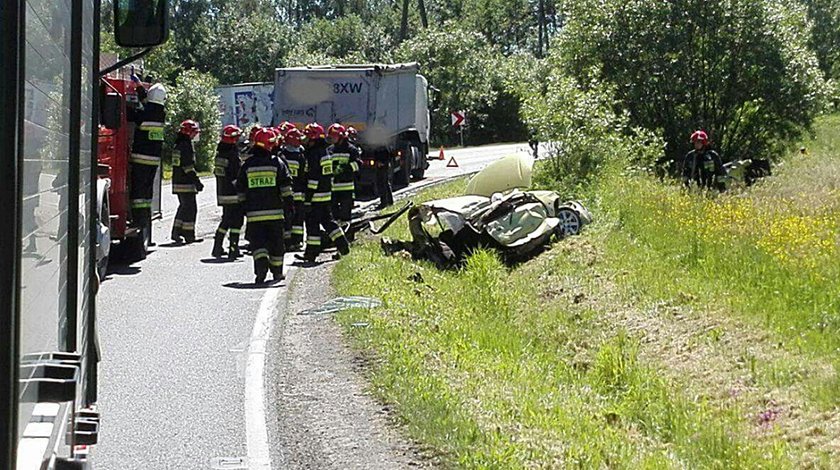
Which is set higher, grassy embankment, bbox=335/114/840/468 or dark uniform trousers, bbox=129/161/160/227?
dark uniform trousers, bbox=129/161/160/227

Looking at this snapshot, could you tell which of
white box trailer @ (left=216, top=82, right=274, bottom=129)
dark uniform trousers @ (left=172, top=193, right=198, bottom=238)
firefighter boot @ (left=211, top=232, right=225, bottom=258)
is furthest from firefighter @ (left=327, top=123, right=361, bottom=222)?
white box trailer @ (left=216, top=82, right=274, bottom=129)

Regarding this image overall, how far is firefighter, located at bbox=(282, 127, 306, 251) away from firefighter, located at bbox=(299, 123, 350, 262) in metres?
0.15

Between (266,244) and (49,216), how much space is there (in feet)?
38.3

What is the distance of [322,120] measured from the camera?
2700cm

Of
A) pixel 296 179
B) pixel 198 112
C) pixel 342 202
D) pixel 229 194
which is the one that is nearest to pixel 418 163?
pixel 198 112

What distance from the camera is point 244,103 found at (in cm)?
4609

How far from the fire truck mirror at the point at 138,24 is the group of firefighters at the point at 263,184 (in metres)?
9.66

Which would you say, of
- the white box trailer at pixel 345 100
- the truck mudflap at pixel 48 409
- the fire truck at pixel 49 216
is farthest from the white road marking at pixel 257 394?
the white box trailer at pixel 345 100

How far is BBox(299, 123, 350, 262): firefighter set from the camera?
1678 cm

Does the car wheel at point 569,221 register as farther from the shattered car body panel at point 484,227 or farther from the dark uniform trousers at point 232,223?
the dark uniform trousers at point 232,223

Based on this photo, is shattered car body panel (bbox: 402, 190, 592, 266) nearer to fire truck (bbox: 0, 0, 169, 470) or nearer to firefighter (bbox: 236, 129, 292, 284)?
firefighter (bbox: 236, 129, 292, 284)

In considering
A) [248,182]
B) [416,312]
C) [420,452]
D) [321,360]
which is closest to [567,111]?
[248,182]

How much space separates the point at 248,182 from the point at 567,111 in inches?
376

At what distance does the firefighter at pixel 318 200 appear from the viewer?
1678 centimetres
